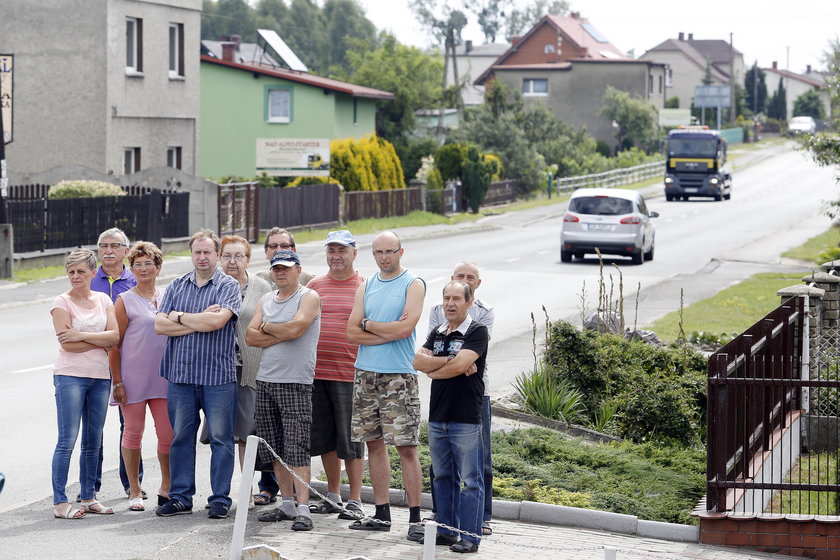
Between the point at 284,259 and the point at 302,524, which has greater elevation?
the point at 284,259

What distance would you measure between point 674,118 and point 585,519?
280ft

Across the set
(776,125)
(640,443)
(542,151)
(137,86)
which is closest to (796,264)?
(137,86)

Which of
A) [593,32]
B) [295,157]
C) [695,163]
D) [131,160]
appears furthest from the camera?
[593,32]

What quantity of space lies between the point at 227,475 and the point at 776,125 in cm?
12411

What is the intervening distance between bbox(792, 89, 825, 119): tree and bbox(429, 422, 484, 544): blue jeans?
136 m

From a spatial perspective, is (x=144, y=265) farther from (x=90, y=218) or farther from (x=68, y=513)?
(x=90, y=218)

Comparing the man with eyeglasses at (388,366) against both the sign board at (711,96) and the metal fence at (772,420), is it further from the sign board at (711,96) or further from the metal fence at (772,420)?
the sign board at (711,96)

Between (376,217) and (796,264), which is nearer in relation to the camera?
(796,264)

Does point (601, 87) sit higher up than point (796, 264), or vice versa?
point (601, 87)

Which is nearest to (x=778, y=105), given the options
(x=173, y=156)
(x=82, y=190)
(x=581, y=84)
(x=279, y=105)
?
(x=581, y=84)

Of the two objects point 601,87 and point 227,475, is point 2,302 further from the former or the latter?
point 601,87

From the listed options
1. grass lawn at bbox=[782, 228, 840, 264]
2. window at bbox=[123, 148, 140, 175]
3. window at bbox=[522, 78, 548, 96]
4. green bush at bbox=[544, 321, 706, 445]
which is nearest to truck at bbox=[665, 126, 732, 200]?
grass lawn at bbox=[782, 228, 840, 264]

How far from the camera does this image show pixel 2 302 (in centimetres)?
2177

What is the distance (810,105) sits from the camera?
138125 mm
